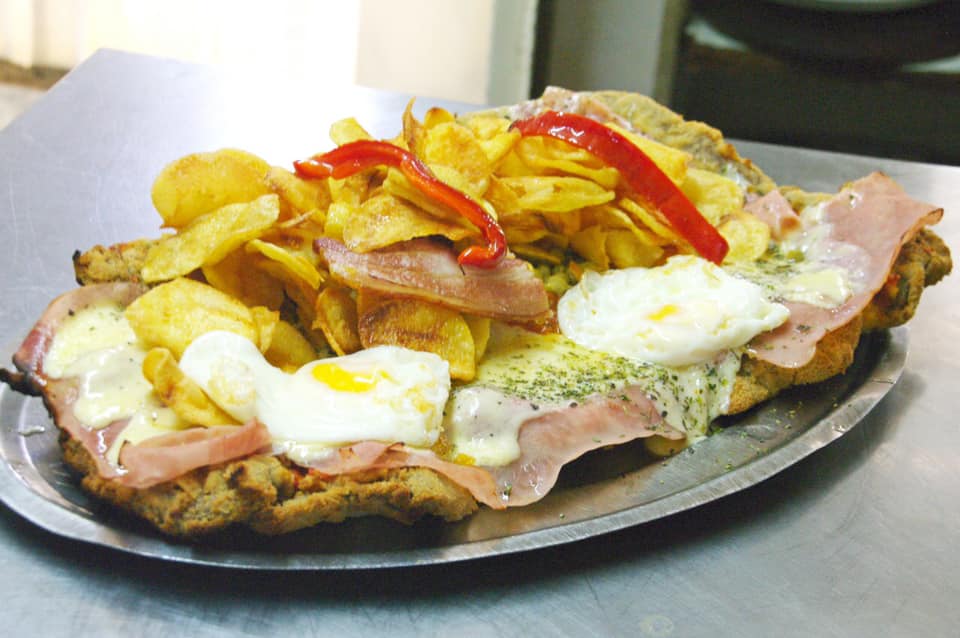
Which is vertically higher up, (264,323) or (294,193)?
(294,193)

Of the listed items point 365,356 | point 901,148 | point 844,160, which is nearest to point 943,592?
point 365,356

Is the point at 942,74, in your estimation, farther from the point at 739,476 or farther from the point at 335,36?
the point at 739,476

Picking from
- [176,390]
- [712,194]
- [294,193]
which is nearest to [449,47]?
[712,194]

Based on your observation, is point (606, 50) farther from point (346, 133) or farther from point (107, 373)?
point (107, 373)

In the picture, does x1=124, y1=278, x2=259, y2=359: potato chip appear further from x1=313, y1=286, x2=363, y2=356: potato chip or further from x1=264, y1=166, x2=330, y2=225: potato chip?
x1=264, y1=166, x2=330, y2=225: potato chip

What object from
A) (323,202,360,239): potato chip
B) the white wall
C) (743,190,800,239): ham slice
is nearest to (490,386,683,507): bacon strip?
(323,202,360,239): potato chip

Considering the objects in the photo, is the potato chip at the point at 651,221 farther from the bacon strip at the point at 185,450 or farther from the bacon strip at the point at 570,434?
the bacon strip at the point at 185,450

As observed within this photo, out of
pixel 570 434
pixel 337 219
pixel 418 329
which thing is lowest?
pixel 570 434
